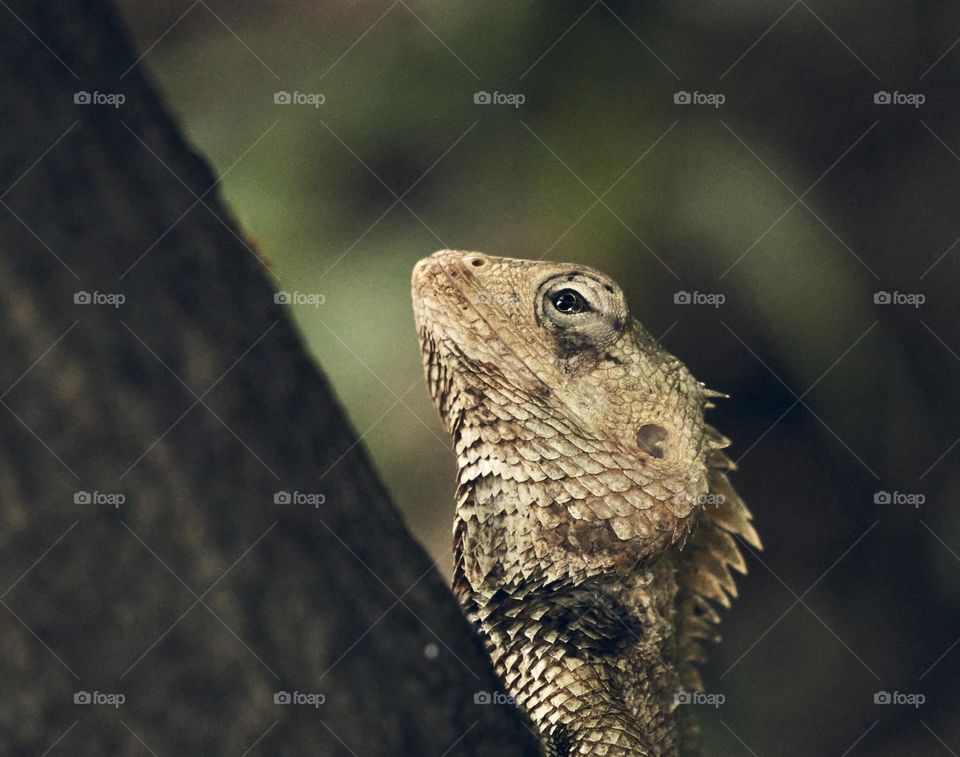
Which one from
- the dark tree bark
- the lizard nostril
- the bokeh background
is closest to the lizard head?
the lizard nostril

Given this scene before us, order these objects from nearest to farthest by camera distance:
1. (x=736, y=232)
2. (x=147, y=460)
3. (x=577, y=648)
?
(x=147, y=460) → (x=577, y=648) → (x=736, y=232)

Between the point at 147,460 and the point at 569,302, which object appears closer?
the point at 147,460

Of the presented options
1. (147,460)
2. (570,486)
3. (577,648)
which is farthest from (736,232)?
(147,460)

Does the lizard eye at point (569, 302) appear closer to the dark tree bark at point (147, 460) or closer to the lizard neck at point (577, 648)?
the lizard neck at point (577, 648)

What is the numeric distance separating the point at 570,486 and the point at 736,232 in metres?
3.51

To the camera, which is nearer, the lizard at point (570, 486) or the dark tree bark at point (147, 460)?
the dark tree bark at point (147, 460)

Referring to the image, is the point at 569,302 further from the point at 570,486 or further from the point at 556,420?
the point at 570,486

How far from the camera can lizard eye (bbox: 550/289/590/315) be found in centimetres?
330

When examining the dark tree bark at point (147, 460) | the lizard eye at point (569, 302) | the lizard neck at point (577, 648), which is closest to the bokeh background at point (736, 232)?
the lizard neck at point (577, 648)

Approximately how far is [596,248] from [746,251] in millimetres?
898

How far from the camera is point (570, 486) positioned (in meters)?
3.19

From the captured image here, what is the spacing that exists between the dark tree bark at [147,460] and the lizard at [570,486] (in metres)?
1.86

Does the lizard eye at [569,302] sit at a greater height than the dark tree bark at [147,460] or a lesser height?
greater

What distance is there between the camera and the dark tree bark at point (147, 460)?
3.71 feet
